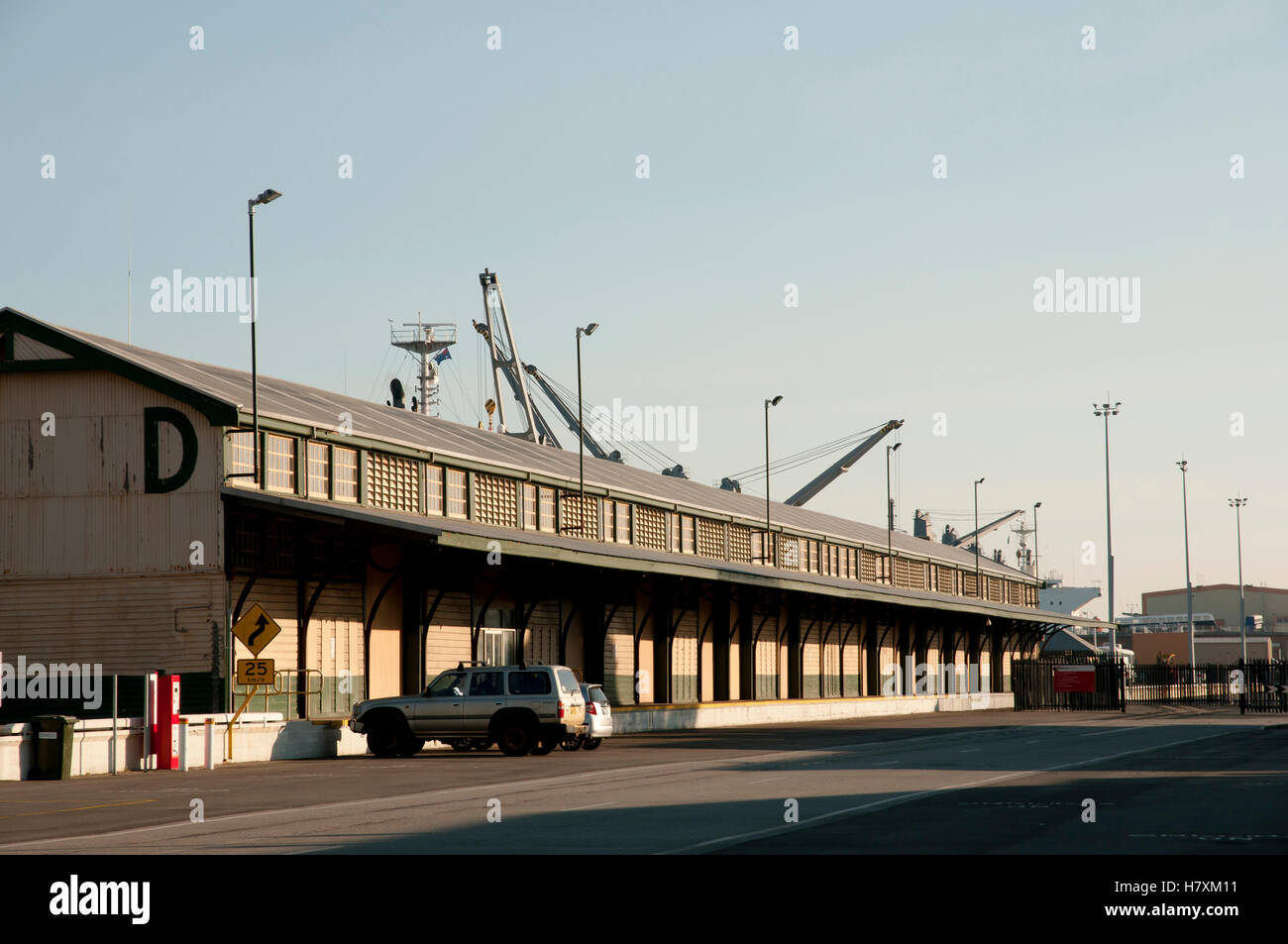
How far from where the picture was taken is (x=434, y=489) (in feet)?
141

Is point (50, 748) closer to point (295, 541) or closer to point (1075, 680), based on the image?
point (295, 541)

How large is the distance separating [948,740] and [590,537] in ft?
53.9

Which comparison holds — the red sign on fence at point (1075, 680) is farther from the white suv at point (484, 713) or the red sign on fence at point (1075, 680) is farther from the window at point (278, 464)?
the window at point (278, 464)

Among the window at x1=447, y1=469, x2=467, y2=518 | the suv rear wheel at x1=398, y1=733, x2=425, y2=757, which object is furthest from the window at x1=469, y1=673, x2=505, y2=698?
the window at x1=447, y1=469, x2=467, y2=518

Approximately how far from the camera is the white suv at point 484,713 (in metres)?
33.7

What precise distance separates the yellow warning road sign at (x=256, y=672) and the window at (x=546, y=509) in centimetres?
1716

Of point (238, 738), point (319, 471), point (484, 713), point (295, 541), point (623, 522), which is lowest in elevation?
point (238, 738)

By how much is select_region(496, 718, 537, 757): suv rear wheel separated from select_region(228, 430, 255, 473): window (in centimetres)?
808

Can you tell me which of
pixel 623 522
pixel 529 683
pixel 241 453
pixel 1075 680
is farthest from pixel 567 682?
pixel 1075 680

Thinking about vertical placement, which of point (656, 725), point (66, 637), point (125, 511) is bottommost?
point (656, 725)

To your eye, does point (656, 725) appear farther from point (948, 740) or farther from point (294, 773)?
point (294, 773)

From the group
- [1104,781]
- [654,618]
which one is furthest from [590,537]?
[1104,781]

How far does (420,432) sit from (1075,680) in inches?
1397
